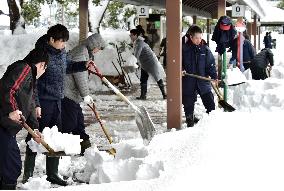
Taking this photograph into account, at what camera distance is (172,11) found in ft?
22.4

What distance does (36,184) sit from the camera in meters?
5.32

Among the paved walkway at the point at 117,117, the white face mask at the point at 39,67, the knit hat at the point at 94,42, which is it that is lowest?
the paved walkway at the point at 117,117

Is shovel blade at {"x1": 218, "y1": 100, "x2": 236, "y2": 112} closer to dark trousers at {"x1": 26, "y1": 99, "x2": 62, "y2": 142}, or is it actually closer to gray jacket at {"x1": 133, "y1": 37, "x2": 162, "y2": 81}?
dark trousers at {"x1": 26, "y1": 99, "x2": 62, "y2": 142}

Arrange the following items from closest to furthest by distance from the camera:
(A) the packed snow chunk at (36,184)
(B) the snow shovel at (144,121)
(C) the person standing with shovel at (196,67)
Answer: (A) the packed snow chunk at (36,184), (B) the snow shovel at (144,121), (C) the person standing with shovel at (196,67)

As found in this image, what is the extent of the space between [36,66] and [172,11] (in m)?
2.54

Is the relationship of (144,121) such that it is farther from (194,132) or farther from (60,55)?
(194,132)

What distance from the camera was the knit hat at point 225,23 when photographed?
9.65m

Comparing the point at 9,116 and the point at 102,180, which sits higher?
the point at 9,116

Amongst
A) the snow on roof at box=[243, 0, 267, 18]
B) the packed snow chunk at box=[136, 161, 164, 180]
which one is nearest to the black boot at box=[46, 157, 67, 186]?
the packed snow chunk at box=[136, 161, 164, 180]

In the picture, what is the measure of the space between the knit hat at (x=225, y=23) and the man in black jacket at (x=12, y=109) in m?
5.54

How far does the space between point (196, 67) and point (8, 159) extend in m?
3.96

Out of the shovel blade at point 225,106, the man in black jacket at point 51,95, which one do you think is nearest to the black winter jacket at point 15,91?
the man in black jacket at point 51,95

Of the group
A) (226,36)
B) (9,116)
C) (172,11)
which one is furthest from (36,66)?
(226,36)

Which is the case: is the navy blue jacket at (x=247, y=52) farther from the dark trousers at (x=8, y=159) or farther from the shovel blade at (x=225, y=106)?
the dark trousers at (x=8, y=159)
